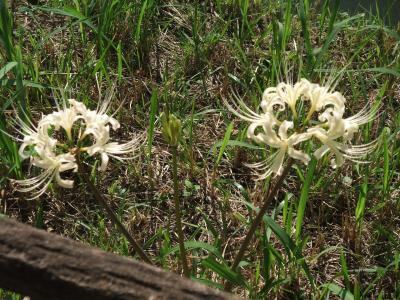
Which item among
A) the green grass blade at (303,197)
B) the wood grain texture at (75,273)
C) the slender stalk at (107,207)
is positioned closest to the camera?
the wood grain texture at (75,273)

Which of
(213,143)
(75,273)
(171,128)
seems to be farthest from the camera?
(213,143)

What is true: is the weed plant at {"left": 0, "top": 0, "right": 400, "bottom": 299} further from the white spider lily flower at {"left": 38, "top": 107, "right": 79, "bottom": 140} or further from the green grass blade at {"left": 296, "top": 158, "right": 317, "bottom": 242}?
the white spider lily flower at {"left": 38, "top": 107, "right": 79, "bottom": 140}

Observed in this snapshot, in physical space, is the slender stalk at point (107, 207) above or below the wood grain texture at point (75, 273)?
above

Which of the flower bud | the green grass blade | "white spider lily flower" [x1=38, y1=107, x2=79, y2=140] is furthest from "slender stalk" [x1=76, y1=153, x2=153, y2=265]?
the green grass blade

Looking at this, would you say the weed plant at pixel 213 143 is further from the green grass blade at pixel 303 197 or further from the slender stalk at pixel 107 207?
the slender stalk at pixel 107 207

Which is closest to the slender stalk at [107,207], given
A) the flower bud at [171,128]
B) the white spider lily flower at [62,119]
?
the white spider lily flower at [62,119]

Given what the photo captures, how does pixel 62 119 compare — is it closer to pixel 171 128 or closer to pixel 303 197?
pixel 171 128

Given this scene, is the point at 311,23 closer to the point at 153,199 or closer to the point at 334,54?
the point at 334,54

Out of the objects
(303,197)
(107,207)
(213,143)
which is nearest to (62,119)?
(107,207)
